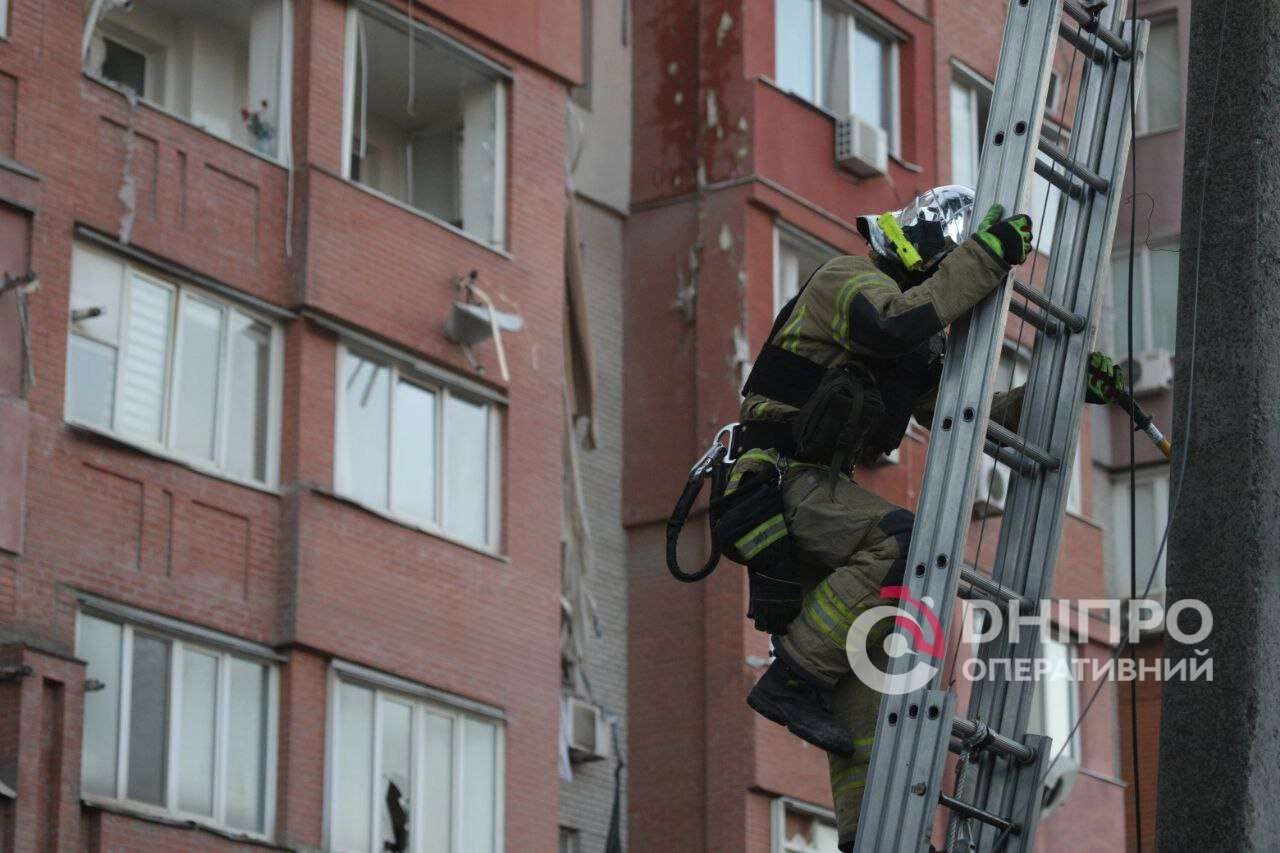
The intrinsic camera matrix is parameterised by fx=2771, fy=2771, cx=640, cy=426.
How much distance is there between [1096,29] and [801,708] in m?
2.58

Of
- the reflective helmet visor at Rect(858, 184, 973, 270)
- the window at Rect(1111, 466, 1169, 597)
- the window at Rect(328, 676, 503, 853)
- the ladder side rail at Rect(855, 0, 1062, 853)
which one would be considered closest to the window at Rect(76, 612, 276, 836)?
the window at Rect(328, 676, 503, 853)

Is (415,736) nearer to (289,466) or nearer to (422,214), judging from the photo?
(289,466)

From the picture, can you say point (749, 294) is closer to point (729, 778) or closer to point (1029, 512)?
point (729, 778)

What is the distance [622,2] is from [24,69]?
299 inches

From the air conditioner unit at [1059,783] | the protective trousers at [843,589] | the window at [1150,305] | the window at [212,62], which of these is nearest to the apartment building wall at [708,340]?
the air conditioner unit at [1059,783]

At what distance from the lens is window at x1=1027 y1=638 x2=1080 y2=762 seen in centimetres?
2570

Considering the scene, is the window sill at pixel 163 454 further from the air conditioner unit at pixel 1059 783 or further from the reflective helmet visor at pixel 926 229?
the reflective helmet visor at pixel 926 229

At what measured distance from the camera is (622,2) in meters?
24.1

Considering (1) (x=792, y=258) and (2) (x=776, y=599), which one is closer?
(2) (x=776, y=599)

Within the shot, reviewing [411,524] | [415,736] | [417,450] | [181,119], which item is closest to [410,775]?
[415,736]

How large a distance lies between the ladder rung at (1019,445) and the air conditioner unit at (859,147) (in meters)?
15.0

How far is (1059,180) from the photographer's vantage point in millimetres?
9414

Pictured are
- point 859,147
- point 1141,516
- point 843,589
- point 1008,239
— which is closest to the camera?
point 1008,239

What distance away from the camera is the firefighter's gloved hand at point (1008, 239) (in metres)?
8.72
